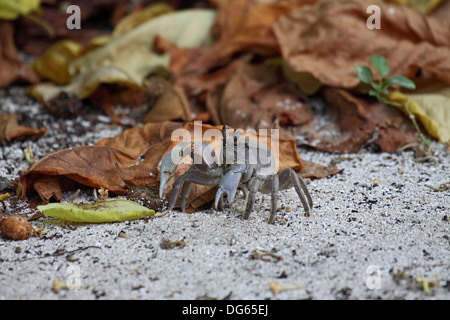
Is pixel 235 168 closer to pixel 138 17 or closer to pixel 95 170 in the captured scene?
pixel 95 170

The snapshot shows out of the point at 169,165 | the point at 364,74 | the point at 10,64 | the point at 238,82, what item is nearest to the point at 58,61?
the point at 10,64

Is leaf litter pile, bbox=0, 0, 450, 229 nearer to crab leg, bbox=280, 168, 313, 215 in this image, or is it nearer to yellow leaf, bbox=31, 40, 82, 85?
yellow leaf, bbox=31, 40, 82, 85

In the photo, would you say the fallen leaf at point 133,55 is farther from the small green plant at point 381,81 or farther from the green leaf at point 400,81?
the green leaf at point 400,81

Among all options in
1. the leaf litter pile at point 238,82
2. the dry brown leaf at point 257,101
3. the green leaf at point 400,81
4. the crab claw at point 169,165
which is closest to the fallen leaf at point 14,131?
the leaf litter pile at point 238,82
